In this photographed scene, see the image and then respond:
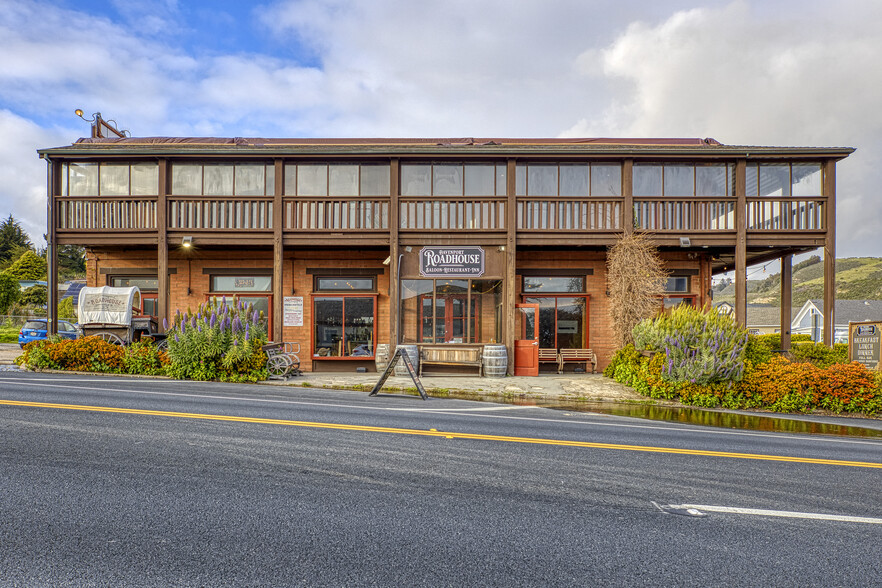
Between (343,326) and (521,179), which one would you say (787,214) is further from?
(343,326)

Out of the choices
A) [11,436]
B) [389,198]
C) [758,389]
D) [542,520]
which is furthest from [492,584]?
[389,198]

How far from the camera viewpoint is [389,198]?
14.5 meters

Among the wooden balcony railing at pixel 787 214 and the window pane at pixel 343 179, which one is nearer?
the wooden balcony railing at pixel 787 214

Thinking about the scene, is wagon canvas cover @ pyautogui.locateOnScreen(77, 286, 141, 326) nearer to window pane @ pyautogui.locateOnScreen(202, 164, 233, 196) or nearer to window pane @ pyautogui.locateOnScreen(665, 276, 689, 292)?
window pane @ pyautogui.locateOnScreen(202, 164, 233, 196)

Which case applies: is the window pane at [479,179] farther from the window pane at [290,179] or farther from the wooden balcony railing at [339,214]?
the window pane at [290,179]

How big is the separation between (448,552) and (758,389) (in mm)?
9787

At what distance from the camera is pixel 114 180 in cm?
1515

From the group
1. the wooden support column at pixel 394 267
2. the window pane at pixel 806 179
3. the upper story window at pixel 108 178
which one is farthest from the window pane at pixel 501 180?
the upper story window at pixel 108 178

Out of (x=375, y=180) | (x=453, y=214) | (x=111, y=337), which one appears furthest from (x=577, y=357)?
(x=111, y=337)

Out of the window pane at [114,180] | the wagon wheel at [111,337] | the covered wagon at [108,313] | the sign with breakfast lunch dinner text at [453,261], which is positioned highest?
the window pane at [114,180]

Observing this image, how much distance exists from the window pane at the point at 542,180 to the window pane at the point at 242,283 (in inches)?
352

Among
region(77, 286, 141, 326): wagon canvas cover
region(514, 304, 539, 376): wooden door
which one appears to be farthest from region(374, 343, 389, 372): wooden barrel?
region(77, 286, 141, 326): wagon canvas cover

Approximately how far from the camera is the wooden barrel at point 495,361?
13.6 m

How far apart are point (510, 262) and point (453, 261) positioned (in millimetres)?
1673
